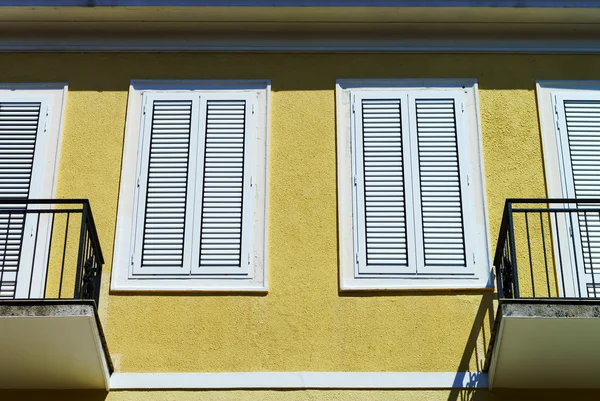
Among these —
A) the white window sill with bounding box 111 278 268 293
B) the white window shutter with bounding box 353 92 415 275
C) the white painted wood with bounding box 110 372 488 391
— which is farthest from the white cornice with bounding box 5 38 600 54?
the white painted wood with bounding box 110 372 488 391

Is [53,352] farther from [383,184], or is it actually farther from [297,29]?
[297,29]

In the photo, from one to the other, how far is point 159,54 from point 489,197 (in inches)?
157

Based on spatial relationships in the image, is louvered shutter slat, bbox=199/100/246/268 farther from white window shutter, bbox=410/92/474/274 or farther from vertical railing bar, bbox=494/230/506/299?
vertical railing bar, bbox=494/230/506/299

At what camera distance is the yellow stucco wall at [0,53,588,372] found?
10578 millimetres

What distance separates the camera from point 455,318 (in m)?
10.7

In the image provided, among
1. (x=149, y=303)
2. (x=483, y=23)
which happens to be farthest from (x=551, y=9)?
(x=149, y=303)

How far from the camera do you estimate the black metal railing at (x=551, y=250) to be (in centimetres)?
1062

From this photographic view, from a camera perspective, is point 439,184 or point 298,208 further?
point 439,184

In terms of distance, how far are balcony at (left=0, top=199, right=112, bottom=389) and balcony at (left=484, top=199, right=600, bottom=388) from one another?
3.81m

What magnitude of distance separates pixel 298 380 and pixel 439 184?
8.60ft

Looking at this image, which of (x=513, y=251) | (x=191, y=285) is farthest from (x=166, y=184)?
(x=513, y=251)

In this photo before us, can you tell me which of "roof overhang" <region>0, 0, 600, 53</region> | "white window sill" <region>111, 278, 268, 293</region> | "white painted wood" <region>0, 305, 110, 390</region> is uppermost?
"roof overhang" <region>0, 0, 600, 53</region>

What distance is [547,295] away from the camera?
35.5ft

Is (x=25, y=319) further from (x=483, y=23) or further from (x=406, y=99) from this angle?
(x=483, y=23)
